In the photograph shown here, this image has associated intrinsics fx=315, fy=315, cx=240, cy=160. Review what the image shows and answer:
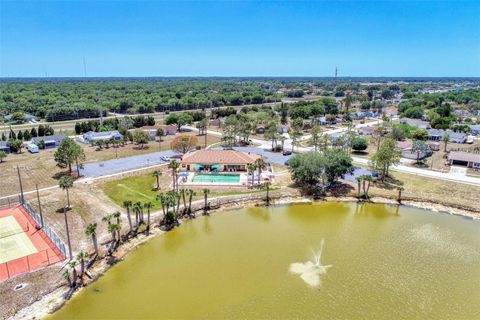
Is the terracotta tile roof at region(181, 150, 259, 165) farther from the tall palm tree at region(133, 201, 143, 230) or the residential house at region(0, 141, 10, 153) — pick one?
the residential house at region(0, 141, 10, 153)

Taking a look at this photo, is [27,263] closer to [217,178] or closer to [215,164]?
[217,178]

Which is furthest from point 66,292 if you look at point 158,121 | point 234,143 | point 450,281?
point 158,121

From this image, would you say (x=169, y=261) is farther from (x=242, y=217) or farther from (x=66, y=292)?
(x=242, y=217)

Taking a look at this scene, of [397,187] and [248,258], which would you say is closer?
[248,258]

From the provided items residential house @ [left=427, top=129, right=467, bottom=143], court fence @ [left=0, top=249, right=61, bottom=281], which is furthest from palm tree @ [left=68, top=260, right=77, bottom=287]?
residential house @ [left=427, top=129, right=467, bottom=143]

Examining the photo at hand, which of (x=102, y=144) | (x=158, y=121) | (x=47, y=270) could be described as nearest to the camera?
(x=47, y=270)

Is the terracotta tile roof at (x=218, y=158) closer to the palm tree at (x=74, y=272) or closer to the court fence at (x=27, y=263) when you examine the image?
the court fence at (x=27, y=263)

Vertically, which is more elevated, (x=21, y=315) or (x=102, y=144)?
(x=102, y=144)
